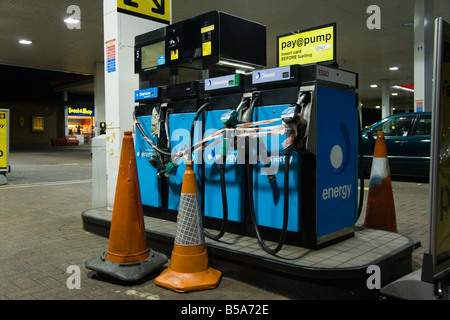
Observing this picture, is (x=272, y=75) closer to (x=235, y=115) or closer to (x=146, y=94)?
(x=235, y=115)

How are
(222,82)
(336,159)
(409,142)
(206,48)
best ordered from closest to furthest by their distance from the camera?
(336,159) → (222,82) → (206,48) → (409,142)

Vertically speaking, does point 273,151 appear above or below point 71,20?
below

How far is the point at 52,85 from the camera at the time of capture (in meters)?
34.5

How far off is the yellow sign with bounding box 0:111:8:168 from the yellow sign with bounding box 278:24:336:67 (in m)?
7.12

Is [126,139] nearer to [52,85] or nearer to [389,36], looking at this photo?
[389,36]

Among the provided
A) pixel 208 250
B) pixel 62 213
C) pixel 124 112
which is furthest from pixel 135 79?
pixel 208 250

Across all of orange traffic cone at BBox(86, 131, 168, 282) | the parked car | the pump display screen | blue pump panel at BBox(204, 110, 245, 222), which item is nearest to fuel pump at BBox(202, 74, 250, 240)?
blue pump panel at BBox(204, 110, 245, 222)

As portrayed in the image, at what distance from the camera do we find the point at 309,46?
650 centimetres

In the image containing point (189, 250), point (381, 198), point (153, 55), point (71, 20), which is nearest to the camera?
point (189, 250)

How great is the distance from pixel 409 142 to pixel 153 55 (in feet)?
23.2

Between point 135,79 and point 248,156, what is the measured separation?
8.25 feet

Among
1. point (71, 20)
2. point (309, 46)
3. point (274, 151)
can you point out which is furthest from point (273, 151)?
point (71, 20)

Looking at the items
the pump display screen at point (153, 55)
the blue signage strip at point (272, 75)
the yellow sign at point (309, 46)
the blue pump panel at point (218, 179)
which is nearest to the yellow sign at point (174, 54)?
the pump display screen at point (153, 55)

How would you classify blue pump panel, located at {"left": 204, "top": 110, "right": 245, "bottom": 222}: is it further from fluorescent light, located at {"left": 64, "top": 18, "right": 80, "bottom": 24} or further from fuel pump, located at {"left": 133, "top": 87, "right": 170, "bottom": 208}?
fluorescent light, located at {"left": 64, "top": 18, "right": 80, "bottom": 24}
